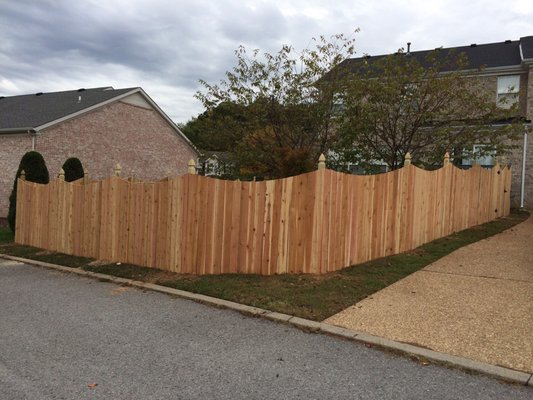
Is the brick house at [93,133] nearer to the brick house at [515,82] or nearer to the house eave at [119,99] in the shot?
the house eave at [119,99]

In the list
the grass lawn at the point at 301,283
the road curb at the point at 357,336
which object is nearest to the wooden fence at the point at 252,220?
the grass lawn at the point at 301,283

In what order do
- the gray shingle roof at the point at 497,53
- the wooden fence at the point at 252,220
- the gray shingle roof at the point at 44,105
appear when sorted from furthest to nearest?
the gray shingle roof at the point at 497,53, the gray shingle roof at the point at 44,105, the wooden fence at the point at 252,220

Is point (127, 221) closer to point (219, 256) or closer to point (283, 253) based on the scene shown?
point (219, 256)

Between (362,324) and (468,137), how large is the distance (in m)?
7.84

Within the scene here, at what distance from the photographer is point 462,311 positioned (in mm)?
5617

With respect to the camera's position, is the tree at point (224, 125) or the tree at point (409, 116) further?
the tree at point (224, 125)

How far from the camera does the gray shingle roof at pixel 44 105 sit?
61.5ft

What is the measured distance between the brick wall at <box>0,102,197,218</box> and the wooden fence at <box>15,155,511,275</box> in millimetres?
8703

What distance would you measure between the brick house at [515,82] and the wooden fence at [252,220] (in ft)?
27.7

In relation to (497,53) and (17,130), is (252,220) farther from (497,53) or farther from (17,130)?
(497,53)

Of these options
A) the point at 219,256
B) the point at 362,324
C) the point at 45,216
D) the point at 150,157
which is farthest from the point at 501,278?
the point at 150,157

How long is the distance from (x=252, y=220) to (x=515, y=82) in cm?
1760

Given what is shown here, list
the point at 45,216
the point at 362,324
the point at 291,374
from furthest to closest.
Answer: the point at 45,216
the point at 362,324
the point at 291,374

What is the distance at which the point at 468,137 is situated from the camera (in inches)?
447
